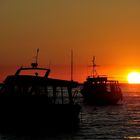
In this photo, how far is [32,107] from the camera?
41.1m

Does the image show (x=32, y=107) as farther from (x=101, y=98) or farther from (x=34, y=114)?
(x=101, y=98)

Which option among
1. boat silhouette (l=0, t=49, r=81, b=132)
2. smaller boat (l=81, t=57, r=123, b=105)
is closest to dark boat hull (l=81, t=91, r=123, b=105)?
smaller boat (l=81, t=57, r=123, b=105)

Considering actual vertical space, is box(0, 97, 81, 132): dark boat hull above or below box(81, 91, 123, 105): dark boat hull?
below

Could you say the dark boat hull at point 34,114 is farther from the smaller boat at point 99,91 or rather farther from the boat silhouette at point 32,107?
the smaller boat at point 99,91

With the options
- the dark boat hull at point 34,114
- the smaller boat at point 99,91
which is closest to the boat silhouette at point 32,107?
the dark boat hull at point 34,114

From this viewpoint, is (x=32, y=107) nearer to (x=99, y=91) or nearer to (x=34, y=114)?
(x=34, y=114)

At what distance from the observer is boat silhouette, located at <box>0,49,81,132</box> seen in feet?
135

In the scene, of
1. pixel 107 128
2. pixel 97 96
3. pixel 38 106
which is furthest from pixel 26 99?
pixel 97 96

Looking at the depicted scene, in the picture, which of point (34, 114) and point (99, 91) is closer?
point (34, 114)

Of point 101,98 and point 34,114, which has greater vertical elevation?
point 101,98

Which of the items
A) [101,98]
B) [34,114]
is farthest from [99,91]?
[34,114]

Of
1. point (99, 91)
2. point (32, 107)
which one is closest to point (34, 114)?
point (32, 107)

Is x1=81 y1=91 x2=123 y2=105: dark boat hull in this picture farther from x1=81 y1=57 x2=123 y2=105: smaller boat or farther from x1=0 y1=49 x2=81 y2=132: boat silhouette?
x1=0 y1=49 x2=81 y2=132: boat silhouette

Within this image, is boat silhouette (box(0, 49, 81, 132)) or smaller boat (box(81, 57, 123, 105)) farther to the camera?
smaller boat (box(81, 57, 123, 105))
